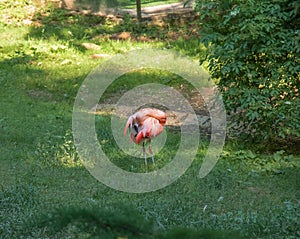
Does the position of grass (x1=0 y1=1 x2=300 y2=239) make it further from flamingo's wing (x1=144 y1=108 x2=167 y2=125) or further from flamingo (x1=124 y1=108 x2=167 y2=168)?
flamingo's wing (x1=144 y1=108 x2=167 y2=125)

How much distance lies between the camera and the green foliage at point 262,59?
6281 millimetres

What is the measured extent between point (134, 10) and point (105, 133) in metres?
7.35

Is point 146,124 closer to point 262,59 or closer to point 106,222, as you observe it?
point 262,59

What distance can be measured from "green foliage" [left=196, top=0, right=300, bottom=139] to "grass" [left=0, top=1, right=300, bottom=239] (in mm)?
443

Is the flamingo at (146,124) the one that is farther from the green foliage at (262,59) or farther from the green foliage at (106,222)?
the green foliage at (106,222)

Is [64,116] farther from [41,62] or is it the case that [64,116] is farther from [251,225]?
[251,225]

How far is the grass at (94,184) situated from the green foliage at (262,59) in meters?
0.44

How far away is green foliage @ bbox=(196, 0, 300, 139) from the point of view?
6281mm

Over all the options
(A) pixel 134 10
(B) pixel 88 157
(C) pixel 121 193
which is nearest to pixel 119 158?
(B) pixel 88 157

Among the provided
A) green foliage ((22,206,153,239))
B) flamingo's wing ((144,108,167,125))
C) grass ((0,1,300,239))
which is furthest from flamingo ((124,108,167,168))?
green foliage ((22,206,153,239))

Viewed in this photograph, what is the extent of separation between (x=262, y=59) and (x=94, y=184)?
235 cm

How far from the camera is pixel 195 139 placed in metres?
7.31

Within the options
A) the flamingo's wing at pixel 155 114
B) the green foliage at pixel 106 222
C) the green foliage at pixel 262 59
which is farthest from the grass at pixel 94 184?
the flamingo's wing at pixel 155 114

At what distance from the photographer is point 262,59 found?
6574 millimetres
